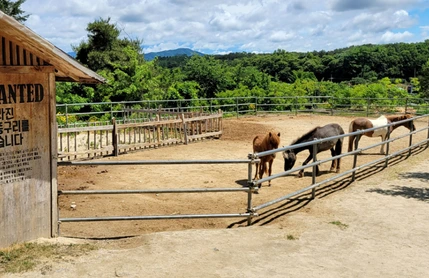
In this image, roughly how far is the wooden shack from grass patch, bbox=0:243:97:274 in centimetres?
17

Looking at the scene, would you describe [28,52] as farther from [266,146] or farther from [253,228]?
[266,146]

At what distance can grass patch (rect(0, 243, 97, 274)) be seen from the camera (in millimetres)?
4059

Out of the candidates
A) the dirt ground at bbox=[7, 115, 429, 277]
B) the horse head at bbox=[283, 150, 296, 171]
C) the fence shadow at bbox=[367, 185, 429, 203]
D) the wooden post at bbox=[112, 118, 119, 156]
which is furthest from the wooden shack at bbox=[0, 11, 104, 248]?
the wooden post at bbox=[112, 118, 119, 156]

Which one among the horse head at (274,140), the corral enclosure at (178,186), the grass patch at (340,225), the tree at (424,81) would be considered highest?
the tree at (424,81)

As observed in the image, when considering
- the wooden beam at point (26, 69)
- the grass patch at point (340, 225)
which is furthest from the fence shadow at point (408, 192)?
the wooden beam at point (26, 69)

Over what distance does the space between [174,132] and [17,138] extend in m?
9.81

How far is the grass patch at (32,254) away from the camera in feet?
13.3

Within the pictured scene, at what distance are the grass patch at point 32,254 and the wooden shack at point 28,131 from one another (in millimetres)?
172

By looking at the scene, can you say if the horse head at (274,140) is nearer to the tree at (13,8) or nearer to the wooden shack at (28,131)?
the wooden shack at (28,131)

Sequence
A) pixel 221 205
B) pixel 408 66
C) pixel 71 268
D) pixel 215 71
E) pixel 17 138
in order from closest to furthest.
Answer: pixel 71 268, pixel 17 138, pixel 221 205, pixel 215 71, pixel 408 66

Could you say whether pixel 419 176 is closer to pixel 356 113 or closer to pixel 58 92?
pixel 356 113

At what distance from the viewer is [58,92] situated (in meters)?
22.8

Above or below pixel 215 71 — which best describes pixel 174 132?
below

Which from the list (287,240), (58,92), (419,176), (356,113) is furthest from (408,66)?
(287,240)
